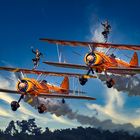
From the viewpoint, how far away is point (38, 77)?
41.9 meters

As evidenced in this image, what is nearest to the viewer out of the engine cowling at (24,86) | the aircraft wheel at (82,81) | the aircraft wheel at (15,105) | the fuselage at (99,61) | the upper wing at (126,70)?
the upper wing at (126,70)

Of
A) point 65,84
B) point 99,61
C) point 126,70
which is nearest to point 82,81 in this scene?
point 99,61

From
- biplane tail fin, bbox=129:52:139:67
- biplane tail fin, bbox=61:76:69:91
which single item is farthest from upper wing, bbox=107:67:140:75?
biplane tail fin, bbox=61:76:69:91

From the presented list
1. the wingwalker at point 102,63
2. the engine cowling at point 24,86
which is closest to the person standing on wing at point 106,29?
the wingwalker at point 102,63

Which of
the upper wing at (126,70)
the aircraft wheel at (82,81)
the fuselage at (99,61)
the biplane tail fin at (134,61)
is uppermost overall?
the biplane tail fin at (134,61)

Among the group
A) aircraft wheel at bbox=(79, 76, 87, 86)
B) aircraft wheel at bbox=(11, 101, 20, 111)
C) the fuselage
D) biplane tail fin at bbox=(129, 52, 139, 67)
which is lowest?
aircraft wheel at bbox=(11, 101, 20, 111)

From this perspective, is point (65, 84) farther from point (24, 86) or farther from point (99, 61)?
point (99, 61)

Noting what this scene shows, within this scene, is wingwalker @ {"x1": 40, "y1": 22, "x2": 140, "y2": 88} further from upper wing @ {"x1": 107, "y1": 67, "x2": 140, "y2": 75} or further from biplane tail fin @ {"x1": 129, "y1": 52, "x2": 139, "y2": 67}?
biplane tail fin @ {"x1": 129, "y1": 52, "x2": 139, "y2": 67}

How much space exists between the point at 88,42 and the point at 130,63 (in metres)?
7.17

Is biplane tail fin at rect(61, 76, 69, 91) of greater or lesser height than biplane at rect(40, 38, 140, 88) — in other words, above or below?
above

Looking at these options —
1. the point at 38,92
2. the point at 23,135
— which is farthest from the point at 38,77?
the point at 23,135

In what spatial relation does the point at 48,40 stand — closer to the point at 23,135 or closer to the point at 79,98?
the point at 79,98

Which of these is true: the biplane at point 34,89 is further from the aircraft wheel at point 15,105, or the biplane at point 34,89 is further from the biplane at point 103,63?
the biplane at point 103,63

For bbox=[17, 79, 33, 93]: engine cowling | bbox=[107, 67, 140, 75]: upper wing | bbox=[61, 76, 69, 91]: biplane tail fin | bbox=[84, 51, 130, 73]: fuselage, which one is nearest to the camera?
bbox=[107, 67, 140, 75]: upper wing
